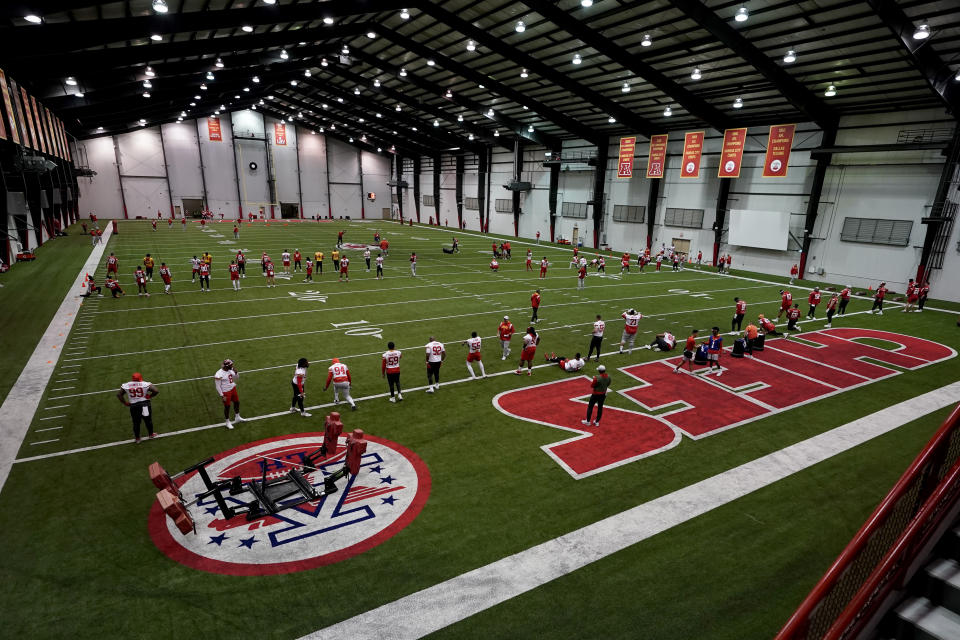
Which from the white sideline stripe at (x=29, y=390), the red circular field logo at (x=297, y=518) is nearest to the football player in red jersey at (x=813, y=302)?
the red circular field logo at (x=297, y=518)

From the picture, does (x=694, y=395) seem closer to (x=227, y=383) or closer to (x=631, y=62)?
(x=227, y=383)

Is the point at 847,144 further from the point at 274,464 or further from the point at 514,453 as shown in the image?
the point at 274,464

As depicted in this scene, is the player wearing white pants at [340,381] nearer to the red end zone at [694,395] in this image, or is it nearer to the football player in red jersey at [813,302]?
the red end zone at [694,395]

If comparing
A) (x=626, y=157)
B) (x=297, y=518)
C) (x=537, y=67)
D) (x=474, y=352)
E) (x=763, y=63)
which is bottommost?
(x=297, y=518)

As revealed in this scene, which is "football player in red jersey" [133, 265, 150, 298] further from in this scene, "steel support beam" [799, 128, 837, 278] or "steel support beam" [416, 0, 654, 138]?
"steel support beam" [799, 128, 837, 278]

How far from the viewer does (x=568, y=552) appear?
7371mm

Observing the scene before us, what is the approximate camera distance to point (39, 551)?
23.7 ft

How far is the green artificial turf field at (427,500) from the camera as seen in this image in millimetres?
6273

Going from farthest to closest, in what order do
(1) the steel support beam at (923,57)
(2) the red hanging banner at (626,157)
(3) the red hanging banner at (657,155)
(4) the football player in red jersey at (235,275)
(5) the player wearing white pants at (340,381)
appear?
(2) the red hanging banner at (626,157) → (3) the red hanging banner at (657,155) → (4) the football player in red jersey at (235,275) → (1) the steel support beam at (923,57) → (5) the player wearing white pants at (340,381)

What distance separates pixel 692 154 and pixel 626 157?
5.99m

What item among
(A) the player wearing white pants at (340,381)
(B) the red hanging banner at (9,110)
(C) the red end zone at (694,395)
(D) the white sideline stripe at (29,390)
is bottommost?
(D) the white sideline stripe at (29,390)

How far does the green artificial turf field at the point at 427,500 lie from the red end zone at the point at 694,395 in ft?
1.20

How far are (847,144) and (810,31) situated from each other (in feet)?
37.9

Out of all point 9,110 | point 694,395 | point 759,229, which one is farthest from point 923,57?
point 9,110
